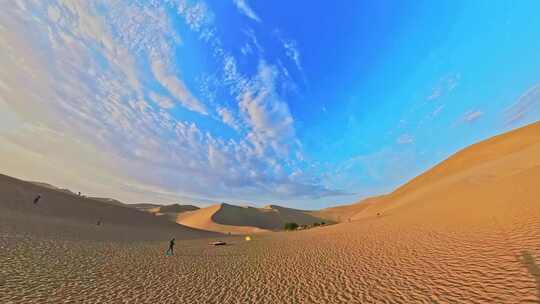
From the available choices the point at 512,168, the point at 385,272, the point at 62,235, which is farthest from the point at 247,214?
the point at 385,272

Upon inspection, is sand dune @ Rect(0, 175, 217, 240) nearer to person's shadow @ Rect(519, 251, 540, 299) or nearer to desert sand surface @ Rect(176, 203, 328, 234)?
desert sand surface @ Rect(176, 203, 328, 234)

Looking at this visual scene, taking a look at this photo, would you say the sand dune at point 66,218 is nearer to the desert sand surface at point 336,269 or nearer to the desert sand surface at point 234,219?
the desert sand surface at point 336,269

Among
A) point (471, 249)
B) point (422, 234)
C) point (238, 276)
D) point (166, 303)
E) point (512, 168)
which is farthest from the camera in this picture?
point (512, 168)

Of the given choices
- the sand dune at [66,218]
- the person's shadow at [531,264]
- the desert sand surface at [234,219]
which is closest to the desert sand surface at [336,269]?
the person's shadow at [531,264]

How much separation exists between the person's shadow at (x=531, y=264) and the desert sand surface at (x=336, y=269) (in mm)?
27

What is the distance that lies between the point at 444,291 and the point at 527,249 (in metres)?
4.62

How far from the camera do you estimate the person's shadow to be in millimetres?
7301

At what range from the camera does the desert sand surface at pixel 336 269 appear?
26.8ft

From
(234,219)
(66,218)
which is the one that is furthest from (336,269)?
(234,219)

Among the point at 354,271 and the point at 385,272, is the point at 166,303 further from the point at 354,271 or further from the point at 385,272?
the point at 385,272

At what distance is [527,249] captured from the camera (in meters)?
9.30

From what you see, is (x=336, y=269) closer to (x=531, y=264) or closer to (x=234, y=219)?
(x=531, y=264)

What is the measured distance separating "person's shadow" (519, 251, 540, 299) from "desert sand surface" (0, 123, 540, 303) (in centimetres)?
3

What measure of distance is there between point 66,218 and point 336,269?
119ft
